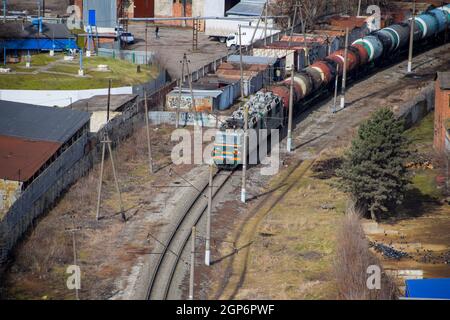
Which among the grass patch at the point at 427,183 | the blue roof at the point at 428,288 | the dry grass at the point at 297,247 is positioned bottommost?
the dry grass at the point at 297,247

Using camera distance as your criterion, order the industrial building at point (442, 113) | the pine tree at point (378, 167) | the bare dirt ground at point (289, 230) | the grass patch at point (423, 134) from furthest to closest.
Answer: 1. the grass patch at point (423, 134)
2. the industrial building at point (442, 113)
3. the pine tree at point (378, 167)
4. the bare dirt ground at point (289, 230)

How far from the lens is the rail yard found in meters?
34.7

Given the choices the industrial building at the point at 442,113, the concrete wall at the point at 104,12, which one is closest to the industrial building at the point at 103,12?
the concrete wall at the point at 104,12

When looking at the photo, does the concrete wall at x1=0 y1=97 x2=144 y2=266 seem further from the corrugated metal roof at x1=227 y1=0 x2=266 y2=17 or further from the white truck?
the corrugated metal roof at x1=227 y1=0 x2=266 y2=17

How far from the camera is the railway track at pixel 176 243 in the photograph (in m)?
33.7

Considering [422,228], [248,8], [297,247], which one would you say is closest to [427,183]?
[422,228]

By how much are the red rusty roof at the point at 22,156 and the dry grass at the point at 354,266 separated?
12.9 m

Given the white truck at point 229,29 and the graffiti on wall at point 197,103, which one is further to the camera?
the white truck at point 229,29

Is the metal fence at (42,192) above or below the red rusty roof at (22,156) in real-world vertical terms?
below

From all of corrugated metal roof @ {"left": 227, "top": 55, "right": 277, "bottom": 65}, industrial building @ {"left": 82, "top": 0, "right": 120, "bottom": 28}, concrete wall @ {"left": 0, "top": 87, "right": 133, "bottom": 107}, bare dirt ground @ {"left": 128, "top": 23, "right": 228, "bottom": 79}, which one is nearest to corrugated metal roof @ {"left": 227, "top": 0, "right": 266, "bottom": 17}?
bare dirt ground @ {"left": 128, "top": 23, "right": 228, "bottom": 79}

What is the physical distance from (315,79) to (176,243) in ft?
73.8

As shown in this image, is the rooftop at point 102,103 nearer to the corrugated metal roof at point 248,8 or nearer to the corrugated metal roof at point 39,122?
the corrugated metal roof at point 39,122

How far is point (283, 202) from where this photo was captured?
43.6 metres

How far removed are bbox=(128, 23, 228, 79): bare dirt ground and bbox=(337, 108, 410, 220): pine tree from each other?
30.2 metres
